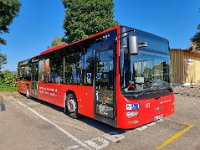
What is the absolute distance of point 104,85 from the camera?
20.3 feet

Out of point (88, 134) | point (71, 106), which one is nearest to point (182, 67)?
point (71, 106)

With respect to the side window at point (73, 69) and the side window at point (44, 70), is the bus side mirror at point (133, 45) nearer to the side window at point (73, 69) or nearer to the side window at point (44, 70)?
the side window at point (73, 69)

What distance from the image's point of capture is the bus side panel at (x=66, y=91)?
22.7 feet

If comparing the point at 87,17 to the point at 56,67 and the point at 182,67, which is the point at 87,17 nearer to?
the point at 182,67

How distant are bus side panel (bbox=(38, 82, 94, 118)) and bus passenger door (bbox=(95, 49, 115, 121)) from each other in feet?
1.32

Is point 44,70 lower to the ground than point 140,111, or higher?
higher

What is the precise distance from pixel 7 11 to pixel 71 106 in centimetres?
2045

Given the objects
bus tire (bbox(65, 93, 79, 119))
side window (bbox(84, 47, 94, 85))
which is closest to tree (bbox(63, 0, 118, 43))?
bus tire (bbox(65, 93, 79, 119))

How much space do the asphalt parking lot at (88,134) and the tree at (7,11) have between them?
18966mm

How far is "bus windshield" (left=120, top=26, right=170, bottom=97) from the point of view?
5.59 metres

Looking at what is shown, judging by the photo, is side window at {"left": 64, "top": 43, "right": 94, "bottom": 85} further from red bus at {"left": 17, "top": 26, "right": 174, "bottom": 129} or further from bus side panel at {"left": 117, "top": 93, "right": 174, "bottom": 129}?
bus side panel at {"left": 117, "top": 93, "right": 174, "bottom": 129}

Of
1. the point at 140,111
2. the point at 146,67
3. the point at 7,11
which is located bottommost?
the point at 140,111

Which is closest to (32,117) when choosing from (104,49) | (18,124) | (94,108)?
(18,124)

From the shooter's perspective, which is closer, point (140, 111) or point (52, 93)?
point (140, 111)
